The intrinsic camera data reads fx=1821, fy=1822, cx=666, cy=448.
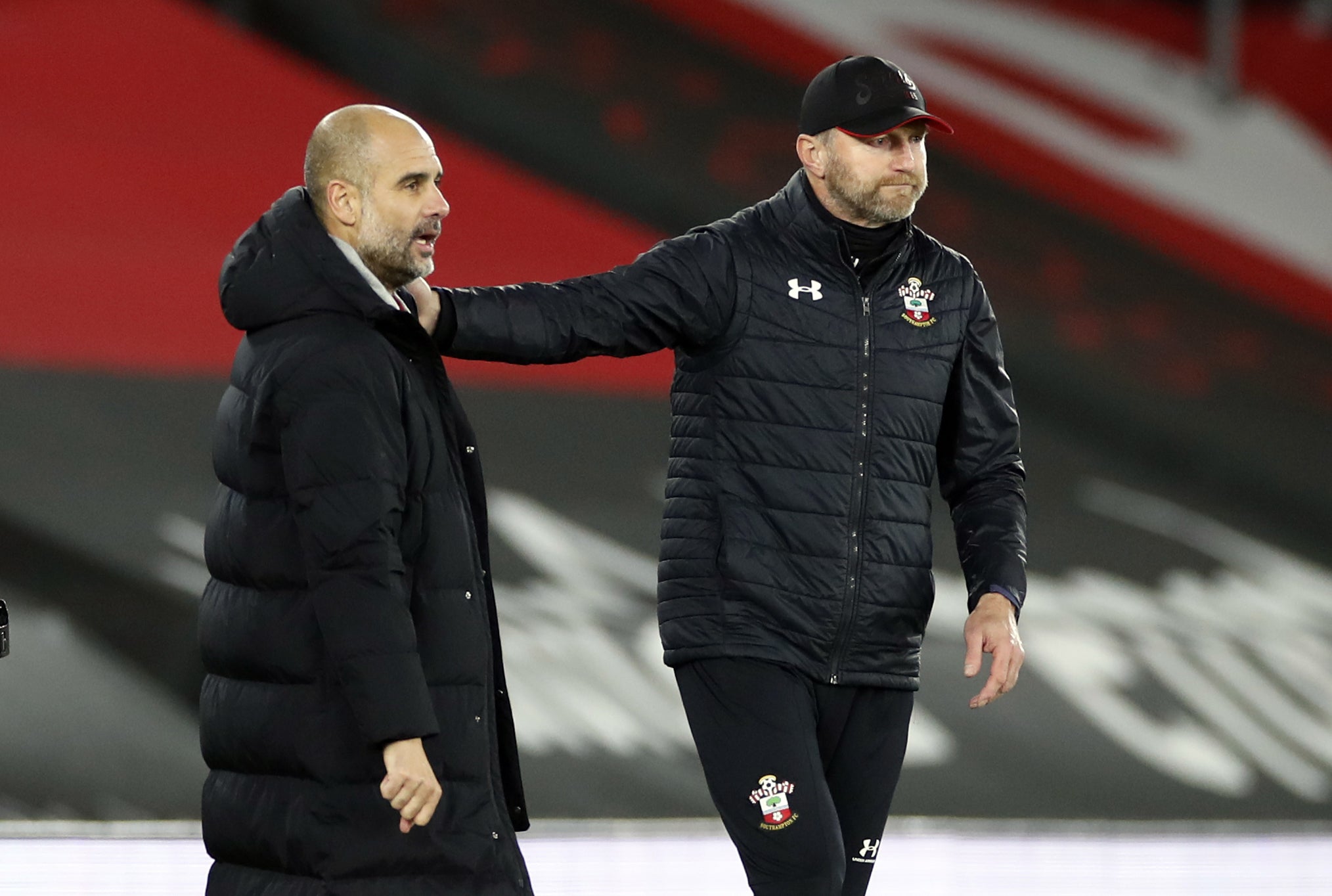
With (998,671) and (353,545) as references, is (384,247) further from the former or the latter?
(998,671)

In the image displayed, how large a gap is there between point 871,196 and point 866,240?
0.24 feet

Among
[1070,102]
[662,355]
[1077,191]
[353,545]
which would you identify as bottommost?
[353,545]

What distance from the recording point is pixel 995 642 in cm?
280

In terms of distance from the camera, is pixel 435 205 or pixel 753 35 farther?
pixel 753 35

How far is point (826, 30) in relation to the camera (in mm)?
→ 6660

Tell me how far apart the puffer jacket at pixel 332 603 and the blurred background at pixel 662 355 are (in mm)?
2602

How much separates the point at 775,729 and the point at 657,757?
2.22 m

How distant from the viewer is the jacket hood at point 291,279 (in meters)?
2.26

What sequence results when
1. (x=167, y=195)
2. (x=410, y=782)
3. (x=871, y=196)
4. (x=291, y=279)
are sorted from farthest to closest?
(x=167, y=195) < (x=871, y=196) < (x=291, y=279) < (x=410, y=782)

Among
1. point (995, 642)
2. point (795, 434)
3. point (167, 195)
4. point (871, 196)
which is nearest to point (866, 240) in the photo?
point (871, 196)

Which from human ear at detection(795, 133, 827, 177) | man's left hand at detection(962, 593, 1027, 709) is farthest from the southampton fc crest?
man's left hand at detection(962, 593, 1027, 709)

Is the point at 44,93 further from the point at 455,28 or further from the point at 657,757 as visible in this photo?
the point at 657,757

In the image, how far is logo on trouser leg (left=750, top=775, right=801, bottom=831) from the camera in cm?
275

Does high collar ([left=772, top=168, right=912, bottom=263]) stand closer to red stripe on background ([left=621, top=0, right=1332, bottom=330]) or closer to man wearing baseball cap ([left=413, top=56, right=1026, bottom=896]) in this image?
man wearing baseball cap ([left=413, top=56, right=1026, bottom=896])
